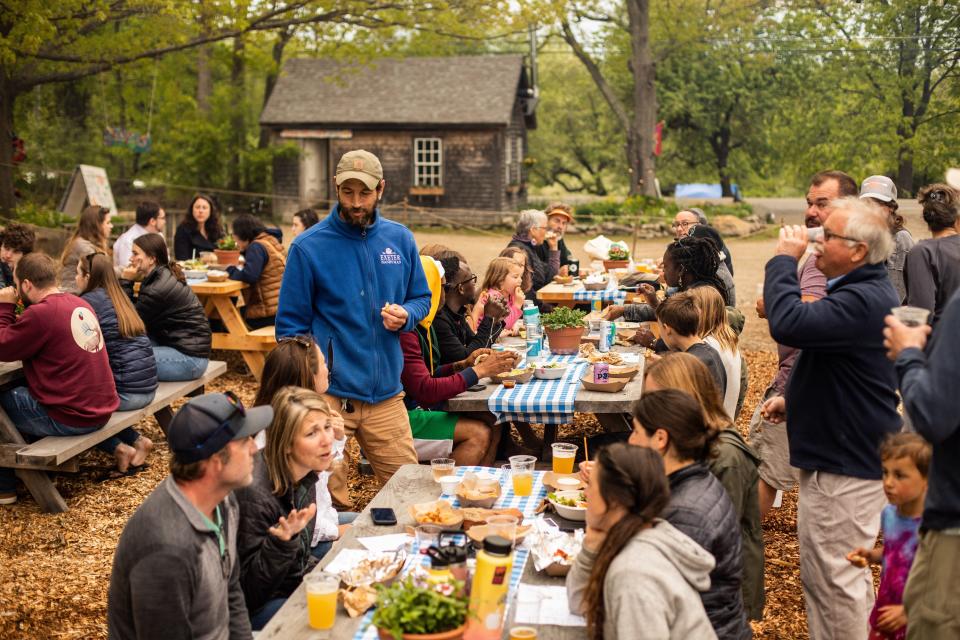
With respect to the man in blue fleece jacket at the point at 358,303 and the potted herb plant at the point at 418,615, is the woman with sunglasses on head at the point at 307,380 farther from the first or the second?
the potted herb plant at the point at 418,615

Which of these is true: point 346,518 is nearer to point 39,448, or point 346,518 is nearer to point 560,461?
point 560,461

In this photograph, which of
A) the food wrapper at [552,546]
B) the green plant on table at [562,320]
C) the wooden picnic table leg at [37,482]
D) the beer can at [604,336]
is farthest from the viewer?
the beer can at [604,336]

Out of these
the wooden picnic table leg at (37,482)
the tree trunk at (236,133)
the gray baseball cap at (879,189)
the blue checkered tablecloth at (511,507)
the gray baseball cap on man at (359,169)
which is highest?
the tree trunk at (236,133)

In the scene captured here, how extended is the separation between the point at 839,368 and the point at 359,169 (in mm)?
2497

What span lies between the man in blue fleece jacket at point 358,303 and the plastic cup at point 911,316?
265 centimetres

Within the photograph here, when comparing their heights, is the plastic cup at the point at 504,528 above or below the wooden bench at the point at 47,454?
above

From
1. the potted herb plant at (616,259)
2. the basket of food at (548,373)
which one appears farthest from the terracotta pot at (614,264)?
the basket of food at (548,373)

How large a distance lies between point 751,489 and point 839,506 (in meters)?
0.40

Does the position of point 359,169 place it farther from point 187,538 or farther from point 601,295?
point 601,295

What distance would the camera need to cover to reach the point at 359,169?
187 inches

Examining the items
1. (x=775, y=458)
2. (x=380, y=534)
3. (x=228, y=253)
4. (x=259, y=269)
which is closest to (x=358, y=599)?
(x=380, y=534)

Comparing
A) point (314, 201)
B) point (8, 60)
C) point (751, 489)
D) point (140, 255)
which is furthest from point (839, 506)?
point (314, 201)

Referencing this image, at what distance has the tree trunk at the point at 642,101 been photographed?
90.9 feet

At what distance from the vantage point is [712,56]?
111 feet
